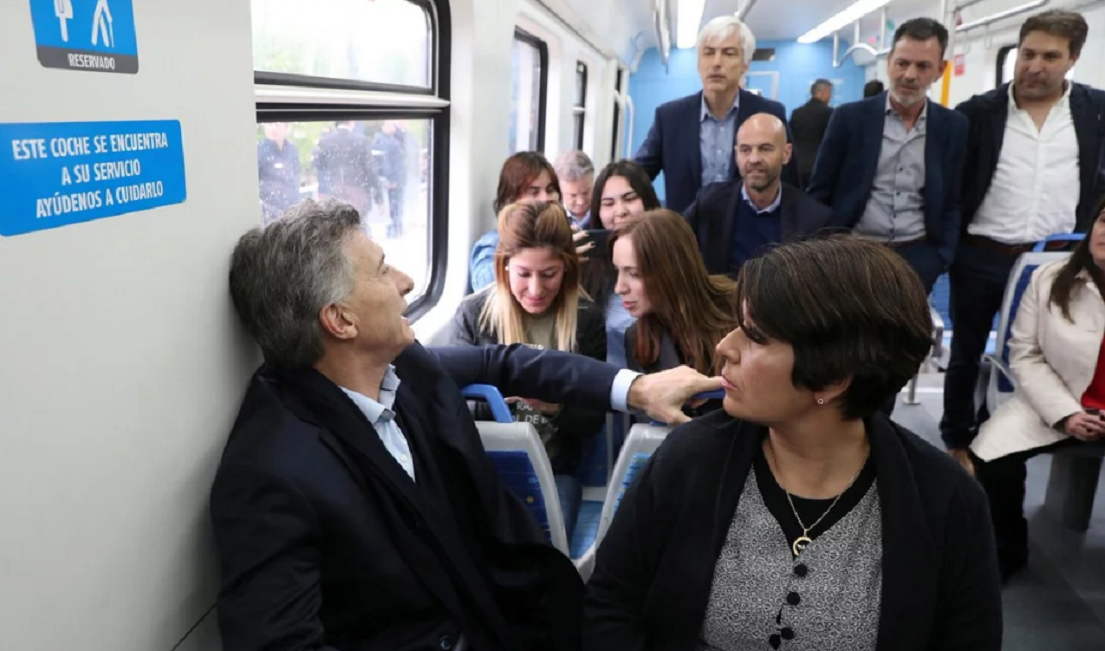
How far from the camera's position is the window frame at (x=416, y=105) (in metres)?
2.48

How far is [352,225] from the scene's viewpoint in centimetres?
167

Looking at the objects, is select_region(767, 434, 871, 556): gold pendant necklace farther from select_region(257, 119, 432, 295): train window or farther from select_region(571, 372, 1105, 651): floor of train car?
select_region(257, 119, 432, 295): train window

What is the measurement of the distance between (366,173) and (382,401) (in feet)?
6.33

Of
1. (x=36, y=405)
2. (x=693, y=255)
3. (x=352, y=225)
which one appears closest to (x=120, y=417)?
(x=36, y=405)

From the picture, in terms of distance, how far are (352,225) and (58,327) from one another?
65cm

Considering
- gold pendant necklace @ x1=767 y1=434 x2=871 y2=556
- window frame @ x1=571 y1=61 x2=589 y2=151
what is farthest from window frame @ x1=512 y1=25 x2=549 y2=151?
gold pendant necklace @ x1=767 y1=434 x2=871 y2=556

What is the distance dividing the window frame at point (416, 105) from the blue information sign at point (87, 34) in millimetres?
1072

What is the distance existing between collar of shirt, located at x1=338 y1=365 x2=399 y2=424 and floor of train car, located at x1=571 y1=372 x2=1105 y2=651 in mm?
929

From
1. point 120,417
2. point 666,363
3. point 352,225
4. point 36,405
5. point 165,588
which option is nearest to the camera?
point 36,405

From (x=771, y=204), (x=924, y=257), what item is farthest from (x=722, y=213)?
(x=924, y=257)

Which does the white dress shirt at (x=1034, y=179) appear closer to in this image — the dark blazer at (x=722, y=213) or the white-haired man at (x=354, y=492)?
the dark blazer at (x=722, y=213)

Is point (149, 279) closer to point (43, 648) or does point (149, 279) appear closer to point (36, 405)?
point (36, 405)

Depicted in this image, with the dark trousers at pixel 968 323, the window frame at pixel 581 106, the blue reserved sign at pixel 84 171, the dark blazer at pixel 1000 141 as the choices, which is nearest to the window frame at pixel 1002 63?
the window frame at pixel 581 106

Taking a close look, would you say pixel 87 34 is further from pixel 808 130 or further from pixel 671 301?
pixel 808 130
